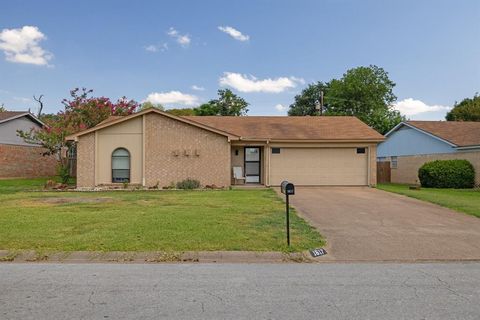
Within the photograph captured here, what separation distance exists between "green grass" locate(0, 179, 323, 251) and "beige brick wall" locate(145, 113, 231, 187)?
5.83m

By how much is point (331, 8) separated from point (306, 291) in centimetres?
1686

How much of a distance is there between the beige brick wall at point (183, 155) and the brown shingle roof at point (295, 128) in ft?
5.50

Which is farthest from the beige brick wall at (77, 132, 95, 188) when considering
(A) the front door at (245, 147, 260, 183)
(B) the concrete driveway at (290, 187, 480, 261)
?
(B) the concrete driveway at (290, 187, 480, 261)

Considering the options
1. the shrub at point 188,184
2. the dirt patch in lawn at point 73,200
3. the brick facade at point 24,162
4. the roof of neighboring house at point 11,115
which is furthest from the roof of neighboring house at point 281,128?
the roof of neighboring house at point 11,115

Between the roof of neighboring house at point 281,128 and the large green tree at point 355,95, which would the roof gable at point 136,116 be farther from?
the large green tree at point 355,95

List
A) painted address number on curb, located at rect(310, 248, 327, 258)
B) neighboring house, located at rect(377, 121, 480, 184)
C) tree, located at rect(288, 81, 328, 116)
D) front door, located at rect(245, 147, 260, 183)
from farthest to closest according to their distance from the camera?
1. tree, located at rect(288, 81, 328, 116)
2. neighboring house, located at rect(377, 121, 480, 184)
3. front door, located at rect(245, 147, 260, 183)
4. painted address number on curb, located at rect(310, 248, 327, 258)

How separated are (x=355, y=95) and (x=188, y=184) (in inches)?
1547

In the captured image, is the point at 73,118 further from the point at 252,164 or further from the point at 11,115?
the point at 252,164

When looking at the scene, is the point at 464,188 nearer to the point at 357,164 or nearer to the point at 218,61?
the point at 357,164

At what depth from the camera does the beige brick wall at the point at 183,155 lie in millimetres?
18984

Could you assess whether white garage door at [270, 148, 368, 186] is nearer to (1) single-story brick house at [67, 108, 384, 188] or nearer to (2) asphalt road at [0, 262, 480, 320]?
(1) single-story brick house at [67, 108, 384, 188]

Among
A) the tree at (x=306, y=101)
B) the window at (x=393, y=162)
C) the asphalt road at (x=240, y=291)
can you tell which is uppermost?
the tree at (x=306, y=101)

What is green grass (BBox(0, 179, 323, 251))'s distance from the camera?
7.12 meters

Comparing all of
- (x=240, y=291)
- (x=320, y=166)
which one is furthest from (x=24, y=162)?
(x=240, y=291)
